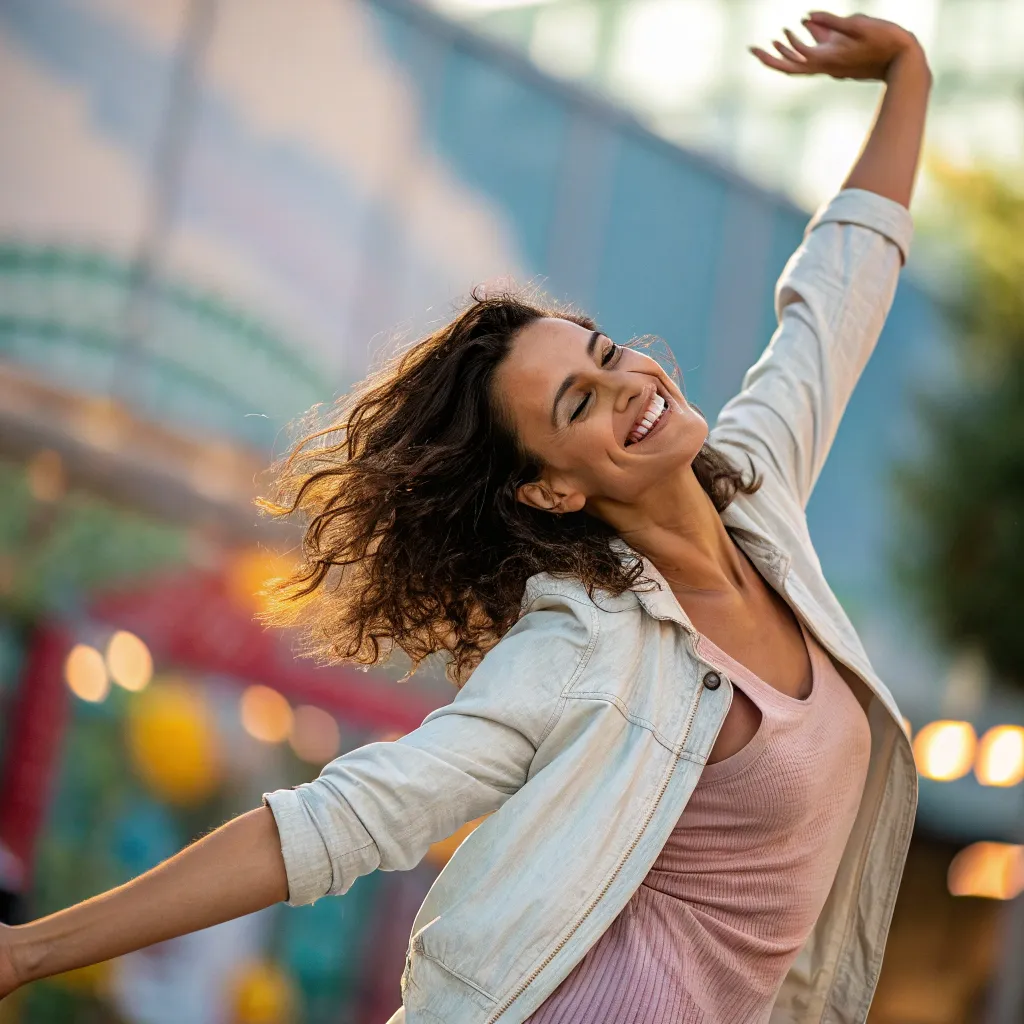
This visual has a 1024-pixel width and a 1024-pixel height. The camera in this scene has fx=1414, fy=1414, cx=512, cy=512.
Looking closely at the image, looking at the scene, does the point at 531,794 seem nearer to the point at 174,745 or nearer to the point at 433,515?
the point at 433,515

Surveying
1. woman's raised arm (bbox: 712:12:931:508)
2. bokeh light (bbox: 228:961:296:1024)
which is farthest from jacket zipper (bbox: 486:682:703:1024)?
bokeh light (bbox: 228:961:296:1024)

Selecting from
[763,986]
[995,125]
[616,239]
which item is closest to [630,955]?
[763,986]

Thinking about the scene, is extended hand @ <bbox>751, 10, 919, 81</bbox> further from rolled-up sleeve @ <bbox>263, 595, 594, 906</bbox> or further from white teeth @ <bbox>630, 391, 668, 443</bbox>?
rolled-up sleeve @ <bbox>263, 595, 594, 906</bbox>

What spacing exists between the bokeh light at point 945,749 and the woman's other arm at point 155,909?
7340mm

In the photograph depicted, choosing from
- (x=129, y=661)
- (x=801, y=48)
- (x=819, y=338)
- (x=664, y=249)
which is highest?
(x=664, y=249)

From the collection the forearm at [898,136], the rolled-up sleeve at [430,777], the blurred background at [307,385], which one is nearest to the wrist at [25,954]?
the rolled-up sleeve at [430,777]

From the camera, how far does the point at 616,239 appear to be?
8039 mm

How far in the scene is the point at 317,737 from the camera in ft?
20.9

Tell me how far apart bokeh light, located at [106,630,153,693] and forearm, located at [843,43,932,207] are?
4798 mm

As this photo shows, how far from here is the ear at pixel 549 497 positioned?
194 centimetres

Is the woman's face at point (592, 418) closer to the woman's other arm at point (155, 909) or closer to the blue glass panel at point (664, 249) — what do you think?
the woman's other arm at point (155, 909)

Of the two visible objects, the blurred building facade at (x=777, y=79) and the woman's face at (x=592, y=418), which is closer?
the woman's face at (x=592, y=418)

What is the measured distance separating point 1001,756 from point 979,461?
1747 millimetres

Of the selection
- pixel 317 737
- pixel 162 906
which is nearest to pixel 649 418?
pixel 162 906
